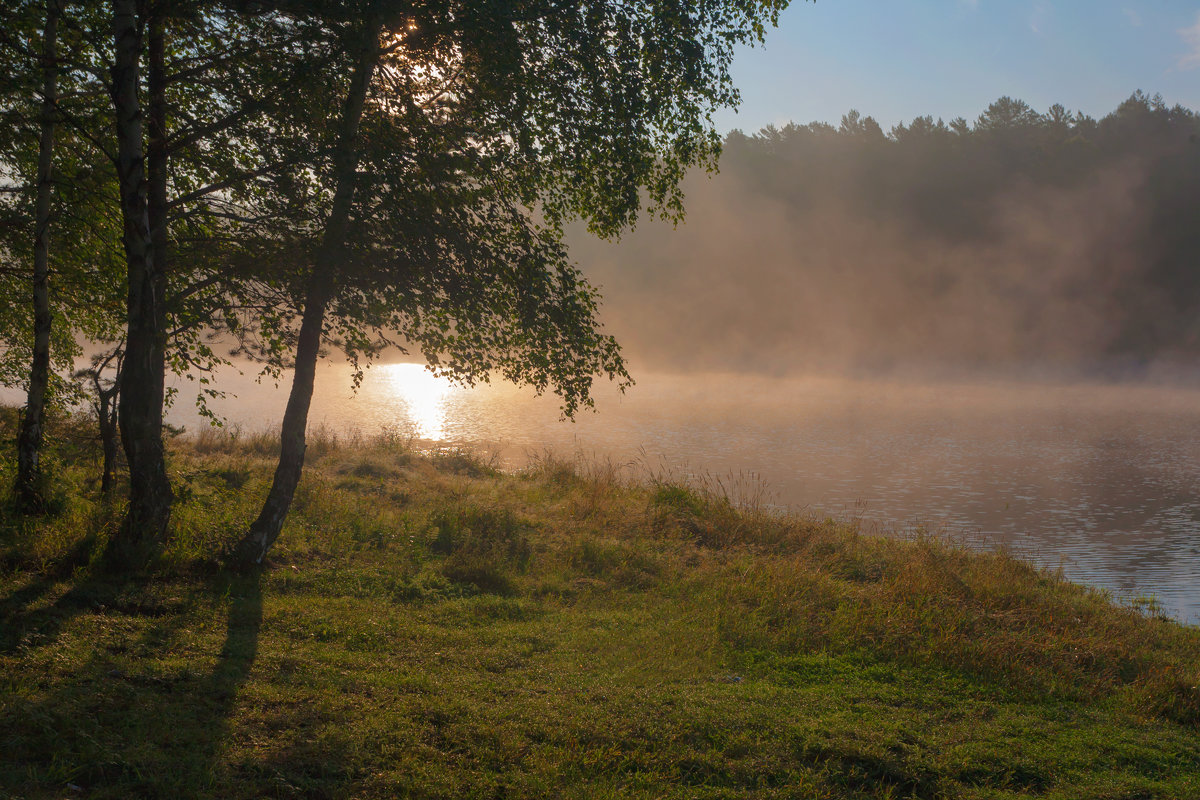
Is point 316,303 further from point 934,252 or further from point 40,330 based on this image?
point 934,252

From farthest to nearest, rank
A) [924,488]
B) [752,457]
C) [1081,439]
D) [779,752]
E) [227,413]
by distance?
[227,413] → [1081,439] → [752,457] → [924,488] → [779,752]

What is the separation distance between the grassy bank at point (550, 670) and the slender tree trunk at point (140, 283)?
0.61 metres

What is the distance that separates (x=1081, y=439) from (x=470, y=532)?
109 feet

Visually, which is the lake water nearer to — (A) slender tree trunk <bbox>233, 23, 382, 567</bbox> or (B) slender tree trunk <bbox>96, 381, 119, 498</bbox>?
(A) slender tree trunk <bbox>233, 23, 382, 567</bbox>

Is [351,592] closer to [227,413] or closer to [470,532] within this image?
[470,532]

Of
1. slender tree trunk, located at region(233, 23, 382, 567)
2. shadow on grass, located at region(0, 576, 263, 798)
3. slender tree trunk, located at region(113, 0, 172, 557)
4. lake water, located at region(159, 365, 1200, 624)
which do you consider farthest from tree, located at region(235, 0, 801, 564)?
lake water, located at region(159, 365, 1200, 624)

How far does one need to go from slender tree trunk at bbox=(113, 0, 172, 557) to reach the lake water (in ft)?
45.1

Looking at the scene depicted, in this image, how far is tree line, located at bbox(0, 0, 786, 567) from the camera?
779cm

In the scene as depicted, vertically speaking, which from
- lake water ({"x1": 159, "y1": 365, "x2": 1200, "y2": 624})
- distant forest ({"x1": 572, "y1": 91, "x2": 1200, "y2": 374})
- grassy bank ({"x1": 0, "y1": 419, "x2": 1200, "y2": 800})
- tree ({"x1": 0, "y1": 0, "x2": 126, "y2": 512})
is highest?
distant forest ({"x1": 572, "y1": 91, "x2": 1200, "y2": 374})

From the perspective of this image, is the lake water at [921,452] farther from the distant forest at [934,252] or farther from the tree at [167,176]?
the distant forest at [934,252]

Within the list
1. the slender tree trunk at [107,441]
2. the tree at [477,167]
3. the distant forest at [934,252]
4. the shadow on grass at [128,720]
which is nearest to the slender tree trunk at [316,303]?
the tree at [477,167]

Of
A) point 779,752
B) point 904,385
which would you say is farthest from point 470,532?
point 904,385

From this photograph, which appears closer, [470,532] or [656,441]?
[470,532]

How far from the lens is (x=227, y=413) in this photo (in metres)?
39.5
